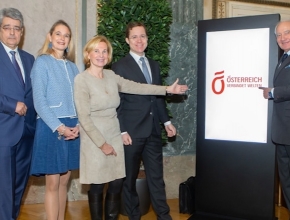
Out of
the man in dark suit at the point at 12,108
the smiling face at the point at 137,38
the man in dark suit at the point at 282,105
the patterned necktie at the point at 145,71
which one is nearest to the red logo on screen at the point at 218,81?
the man in dark suit at the point at 282,105

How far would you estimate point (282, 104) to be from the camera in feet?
11.0

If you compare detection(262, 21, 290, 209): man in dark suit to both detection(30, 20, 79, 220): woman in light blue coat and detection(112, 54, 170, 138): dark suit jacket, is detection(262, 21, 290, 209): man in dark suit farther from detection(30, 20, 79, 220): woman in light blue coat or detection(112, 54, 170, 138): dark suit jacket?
detection(30, 20, 79, 220): woman in light blue coat

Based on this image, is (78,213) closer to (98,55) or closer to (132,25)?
(98,55)

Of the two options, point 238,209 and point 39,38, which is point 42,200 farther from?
point 238,209

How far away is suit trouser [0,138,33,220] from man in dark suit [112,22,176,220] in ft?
2.52

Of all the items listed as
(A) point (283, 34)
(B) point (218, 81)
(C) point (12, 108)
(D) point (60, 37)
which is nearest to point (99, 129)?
(C) point (12, 108)

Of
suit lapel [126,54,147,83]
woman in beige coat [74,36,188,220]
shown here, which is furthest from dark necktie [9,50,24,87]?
suit lapel [126,54,147,83]

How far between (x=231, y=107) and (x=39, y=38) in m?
2.13

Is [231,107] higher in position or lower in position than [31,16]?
lower

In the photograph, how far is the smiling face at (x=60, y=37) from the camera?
3012mm

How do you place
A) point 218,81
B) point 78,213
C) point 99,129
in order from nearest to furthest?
point 99,129 → point 218,81 → point 78,213

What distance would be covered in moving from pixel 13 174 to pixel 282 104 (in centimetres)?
215

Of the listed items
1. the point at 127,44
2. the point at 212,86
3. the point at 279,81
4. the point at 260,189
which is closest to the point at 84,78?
the point at 127,44

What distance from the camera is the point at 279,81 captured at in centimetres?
336
